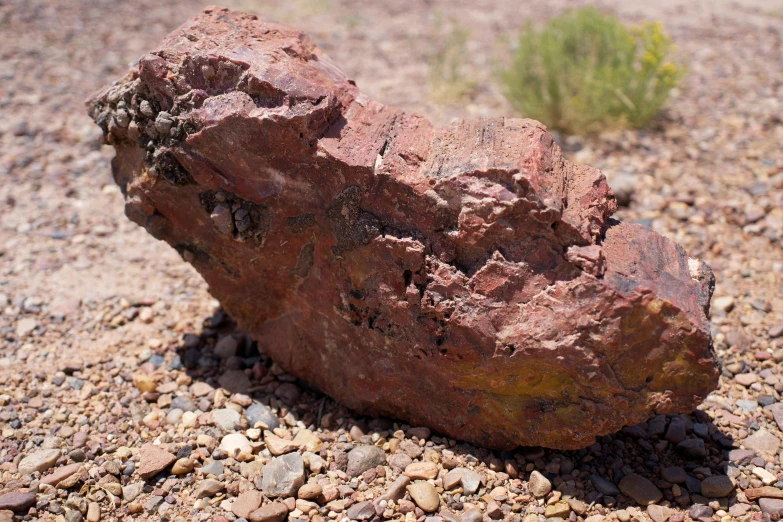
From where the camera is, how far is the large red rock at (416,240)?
2.56m

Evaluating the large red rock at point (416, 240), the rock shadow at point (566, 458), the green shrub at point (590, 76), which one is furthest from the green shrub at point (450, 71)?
the rock shadow at point (566, 458)

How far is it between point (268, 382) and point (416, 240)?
51.9 inches

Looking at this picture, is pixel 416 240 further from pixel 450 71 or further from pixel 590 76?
pixel 450 71

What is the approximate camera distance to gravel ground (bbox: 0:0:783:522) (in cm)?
288

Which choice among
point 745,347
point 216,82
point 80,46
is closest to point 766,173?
point 745,347

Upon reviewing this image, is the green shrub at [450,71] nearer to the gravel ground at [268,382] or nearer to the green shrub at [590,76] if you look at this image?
the gravel ground at [268,382]

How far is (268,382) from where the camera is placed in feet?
11.7

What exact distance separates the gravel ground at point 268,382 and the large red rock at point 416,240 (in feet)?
0.98

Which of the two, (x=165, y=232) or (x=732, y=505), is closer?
(x=732, y=505)

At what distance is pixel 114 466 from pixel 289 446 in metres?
0.76

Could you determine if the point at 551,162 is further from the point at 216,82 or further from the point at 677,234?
the point at 677,234

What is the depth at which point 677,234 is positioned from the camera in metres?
4.77

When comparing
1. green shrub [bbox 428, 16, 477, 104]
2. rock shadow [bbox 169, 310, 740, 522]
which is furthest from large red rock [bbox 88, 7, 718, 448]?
green shrub [bbox 428, 16, 477, 104]

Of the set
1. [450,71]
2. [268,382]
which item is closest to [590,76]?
[450,71]
